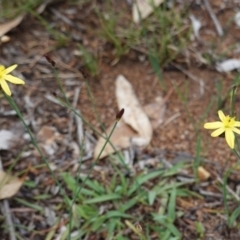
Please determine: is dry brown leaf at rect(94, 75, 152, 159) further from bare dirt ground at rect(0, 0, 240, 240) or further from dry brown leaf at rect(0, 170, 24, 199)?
dry brown leaf at rect(0, 170, 24, 199)

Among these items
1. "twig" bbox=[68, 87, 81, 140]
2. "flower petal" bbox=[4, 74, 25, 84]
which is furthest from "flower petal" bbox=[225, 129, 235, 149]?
"twig" bbox=[68, 87, 81, 140]

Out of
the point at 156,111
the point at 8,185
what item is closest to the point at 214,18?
the point at 156,111

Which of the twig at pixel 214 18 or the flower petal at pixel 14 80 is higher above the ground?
the flower petal at pixel 14 80

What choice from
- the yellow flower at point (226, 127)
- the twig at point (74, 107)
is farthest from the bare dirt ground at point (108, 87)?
the yellow flower at point (226, 127)

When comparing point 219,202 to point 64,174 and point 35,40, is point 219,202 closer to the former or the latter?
point 64,174

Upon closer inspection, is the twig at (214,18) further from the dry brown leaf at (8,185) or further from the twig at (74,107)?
the dry brown leaf at (8,185)
